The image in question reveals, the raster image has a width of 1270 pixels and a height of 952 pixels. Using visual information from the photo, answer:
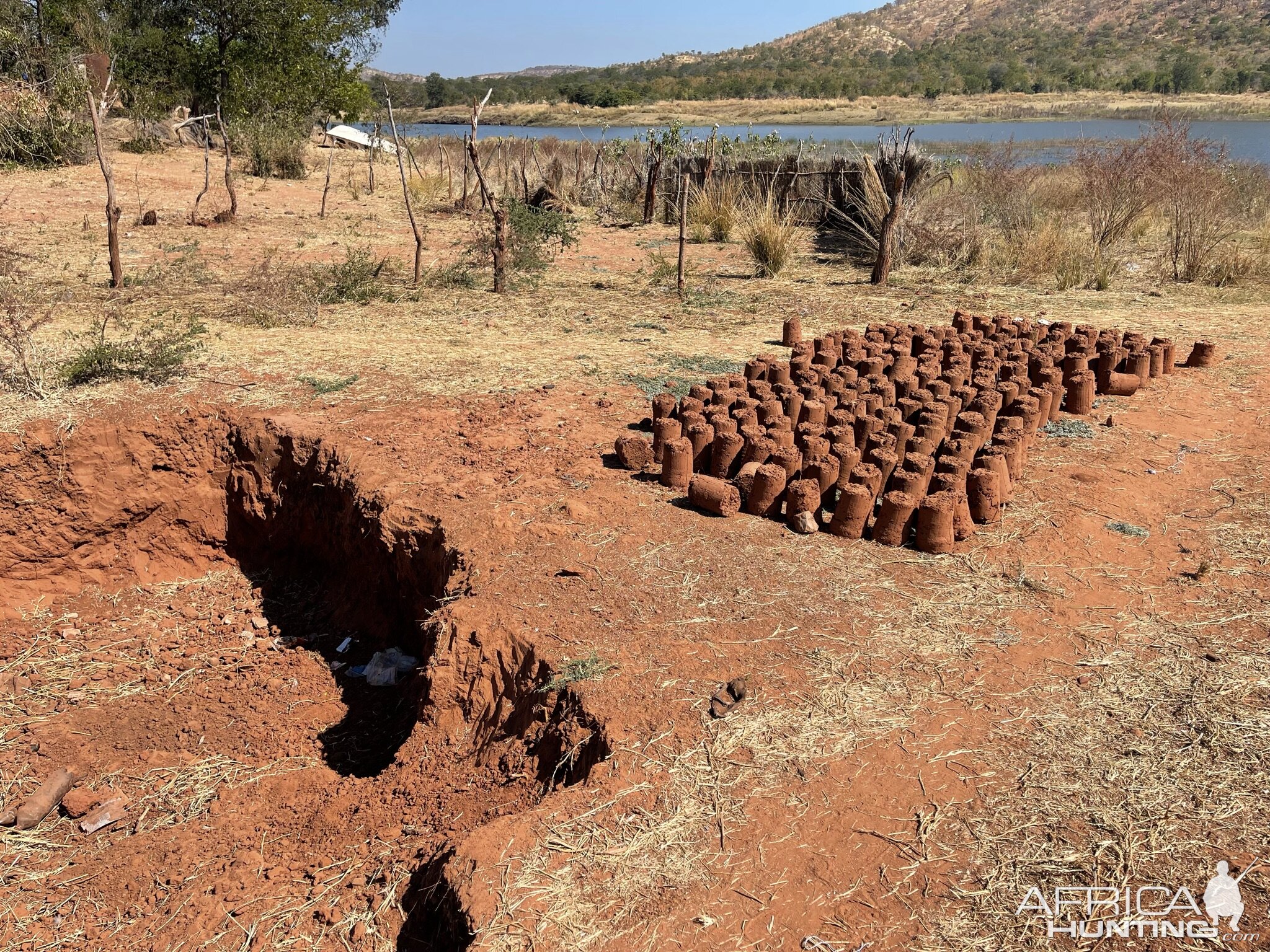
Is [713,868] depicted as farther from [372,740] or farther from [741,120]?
[741,120]

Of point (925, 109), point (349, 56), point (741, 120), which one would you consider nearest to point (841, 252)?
point (349, 56)

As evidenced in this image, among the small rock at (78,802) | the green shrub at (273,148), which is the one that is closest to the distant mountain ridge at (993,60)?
the green shrub at (273,148)

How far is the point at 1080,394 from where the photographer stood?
18.7ft

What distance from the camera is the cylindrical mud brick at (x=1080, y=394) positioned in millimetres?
5676

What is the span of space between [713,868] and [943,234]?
413 inches

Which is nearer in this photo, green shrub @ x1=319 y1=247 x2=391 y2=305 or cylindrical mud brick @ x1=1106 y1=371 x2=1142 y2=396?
cylindrical mud brick @ x1=1106 y1=371 x2=1142 y2=396

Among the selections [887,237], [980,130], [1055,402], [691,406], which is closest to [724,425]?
[691,406]

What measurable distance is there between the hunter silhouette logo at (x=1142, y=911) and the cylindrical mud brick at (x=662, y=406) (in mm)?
3262

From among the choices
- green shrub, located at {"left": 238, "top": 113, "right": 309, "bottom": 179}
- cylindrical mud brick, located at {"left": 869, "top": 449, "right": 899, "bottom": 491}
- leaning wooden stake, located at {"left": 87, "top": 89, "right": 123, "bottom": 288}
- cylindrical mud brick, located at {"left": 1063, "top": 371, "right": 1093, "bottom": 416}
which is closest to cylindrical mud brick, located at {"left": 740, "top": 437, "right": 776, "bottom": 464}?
cylindrical mud brick, located at {"left": 869, "top": 449, "right": 899, "bottom": 491}

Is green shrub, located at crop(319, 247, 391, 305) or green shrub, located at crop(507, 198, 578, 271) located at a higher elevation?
green shrub, located at crop(507, 198, 578, 271)

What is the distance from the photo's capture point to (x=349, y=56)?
23.8m

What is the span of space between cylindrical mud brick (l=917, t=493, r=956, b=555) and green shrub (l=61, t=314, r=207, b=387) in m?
4.82

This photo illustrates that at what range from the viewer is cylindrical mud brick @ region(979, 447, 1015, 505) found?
4.23 metres

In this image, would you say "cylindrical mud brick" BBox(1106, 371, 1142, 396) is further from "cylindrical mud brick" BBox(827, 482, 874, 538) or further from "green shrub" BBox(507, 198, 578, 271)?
"green shrub" BBox(507, 198, 578, 271)
